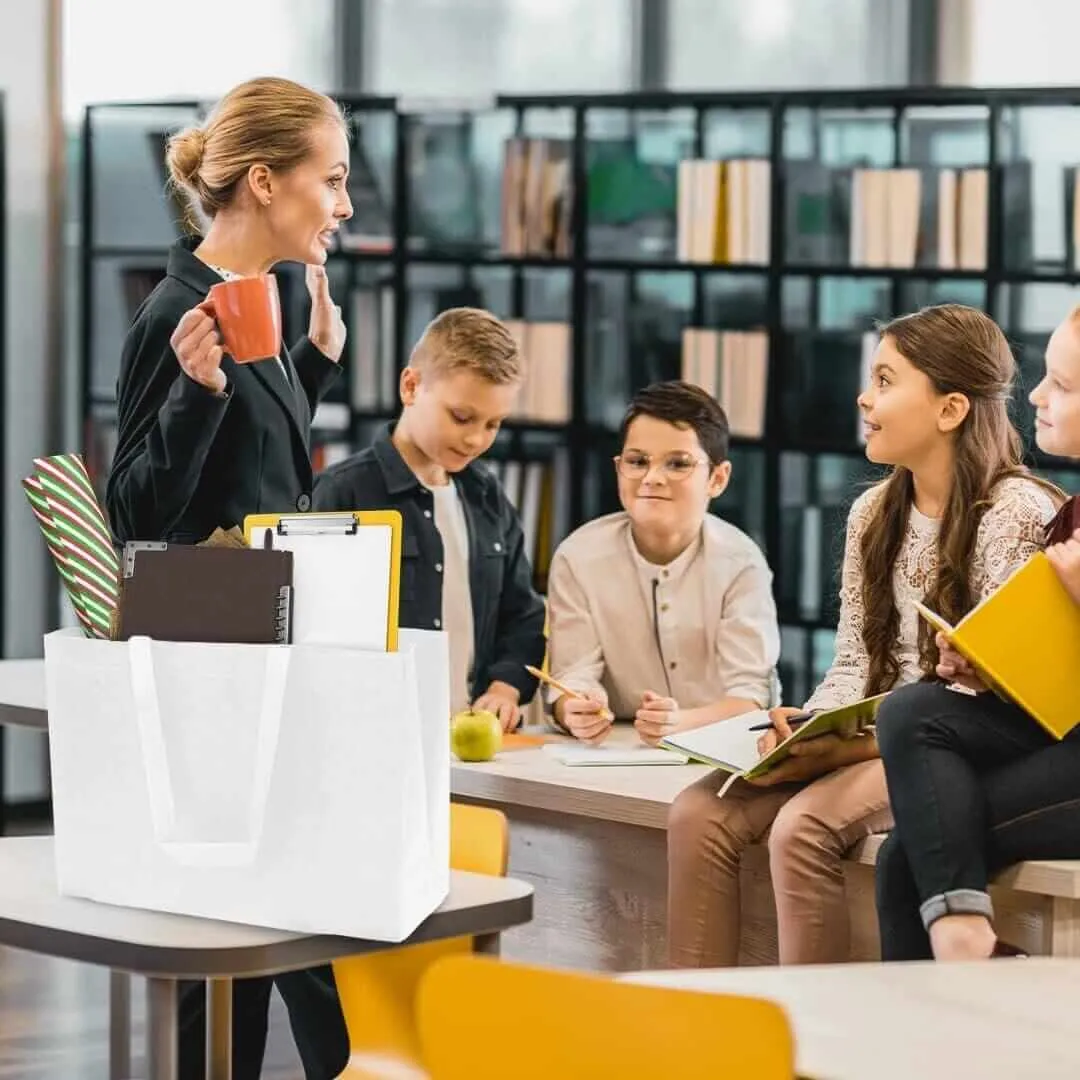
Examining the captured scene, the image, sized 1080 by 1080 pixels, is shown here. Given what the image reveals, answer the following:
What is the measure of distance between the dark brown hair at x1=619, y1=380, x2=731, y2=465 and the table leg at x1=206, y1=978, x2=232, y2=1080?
146 cm

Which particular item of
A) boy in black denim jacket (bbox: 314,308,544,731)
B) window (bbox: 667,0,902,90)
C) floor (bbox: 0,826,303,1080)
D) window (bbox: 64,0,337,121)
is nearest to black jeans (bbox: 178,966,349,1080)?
boy in black denim jacket (bbox: 314,308,544,731)

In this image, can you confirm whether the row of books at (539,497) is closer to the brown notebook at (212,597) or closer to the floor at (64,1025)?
the floor at (64,1025)

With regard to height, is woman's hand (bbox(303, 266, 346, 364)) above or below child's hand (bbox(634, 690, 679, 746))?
above

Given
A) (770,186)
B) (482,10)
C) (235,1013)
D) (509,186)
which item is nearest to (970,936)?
(235,1013)

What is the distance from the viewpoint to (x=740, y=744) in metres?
2.67

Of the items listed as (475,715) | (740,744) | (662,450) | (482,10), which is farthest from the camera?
(482,10)

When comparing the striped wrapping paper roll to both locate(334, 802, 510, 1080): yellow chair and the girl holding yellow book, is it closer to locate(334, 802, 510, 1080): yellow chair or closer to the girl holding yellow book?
locate(334, 802, 510, 1080): yellow chair

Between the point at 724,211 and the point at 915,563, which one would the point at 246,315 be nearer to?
the point at 915,563

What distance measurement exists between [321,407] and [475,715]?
294 cm

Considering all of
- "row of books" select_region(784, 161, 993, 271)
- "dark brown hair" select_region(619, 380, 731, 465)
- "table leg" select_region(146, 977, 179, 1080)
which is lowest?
"table leg" select_region(146, 977, 179, 1080)

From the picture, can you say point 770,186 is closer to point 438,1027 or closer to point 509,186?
point 509,186

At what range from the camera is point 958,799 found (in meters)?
2.28

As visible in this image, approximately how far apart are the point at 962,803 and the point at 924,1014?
2.14ft

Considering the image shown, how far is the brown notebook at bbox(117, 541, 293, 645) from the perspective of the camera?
1.83 metres
